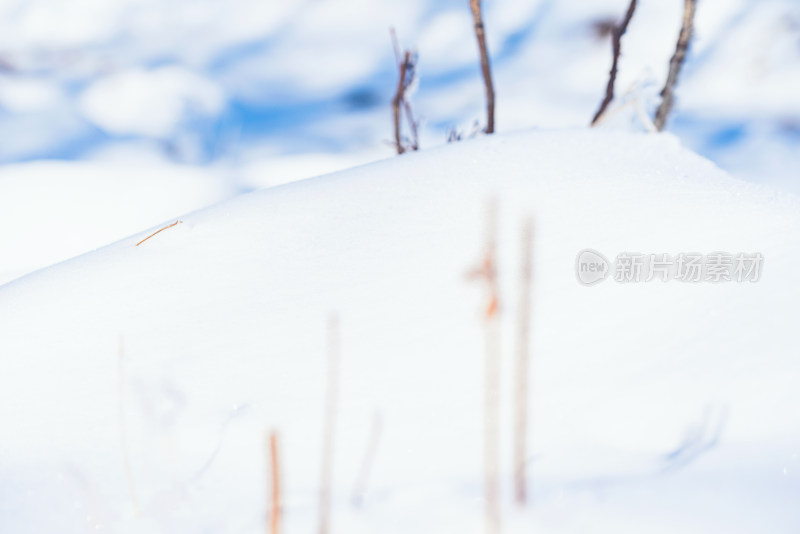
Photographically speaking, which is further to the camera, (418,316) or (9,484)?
(418,316)

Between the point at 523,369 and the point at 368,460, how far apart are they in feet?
0.76

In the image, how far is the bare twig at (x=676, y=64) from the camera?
2053mm

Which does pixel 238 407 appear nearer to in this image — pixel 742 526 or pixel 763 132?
pixel 742 526

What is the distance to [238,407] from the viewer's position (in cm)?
73

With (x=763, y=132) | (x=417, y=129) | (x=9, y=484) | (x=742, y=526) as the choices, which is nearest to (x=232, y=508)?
(x=9, y=484)

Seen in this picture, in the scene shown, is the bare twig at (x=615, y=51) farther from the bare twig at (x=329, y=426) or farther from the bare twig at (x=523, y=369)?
the bare twig at (x=329, y=426)

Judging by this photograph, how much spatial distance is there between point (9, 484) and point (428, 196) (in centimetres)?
78

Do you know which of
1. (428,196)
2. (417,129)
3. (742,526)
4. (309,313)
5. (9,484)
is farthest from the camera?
(417,129)

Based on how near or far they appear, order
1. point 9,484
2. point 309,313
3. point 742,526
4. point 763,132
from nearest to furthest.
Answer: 1. point 742,526
2. point 9,484
3. point 309,313
4. point 763,132

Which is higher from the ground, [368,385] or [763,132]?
[763,132]

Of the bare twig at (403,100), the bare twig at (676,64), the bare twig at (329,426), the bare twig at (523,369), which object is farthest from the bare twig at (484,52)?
the bare twig at (329,426)

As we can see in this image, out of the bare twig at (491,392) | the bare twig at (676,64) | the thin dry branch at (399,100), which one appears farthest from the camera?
the thin dry branch at (399,100)

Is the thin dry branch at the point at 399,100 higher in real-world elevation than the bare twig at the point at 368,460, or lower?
higher

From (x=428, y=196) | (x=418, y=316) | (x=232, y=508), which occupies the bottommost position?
(x=232, y=508)
